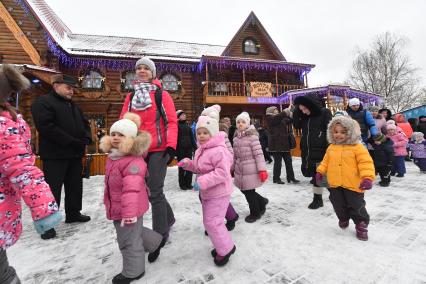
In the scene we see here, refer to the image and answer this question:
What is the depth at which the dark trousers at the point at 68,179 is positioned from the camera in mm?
3033

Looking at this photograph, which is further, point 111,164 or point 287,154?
point 287,154

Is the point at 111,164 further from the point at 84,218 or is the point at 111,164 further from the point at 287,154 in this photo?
the point at 287,154

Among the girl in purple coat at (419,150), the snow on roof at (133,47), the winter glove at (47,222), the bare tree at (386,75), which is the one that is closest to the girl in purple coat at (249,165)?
the winter glove at (47,222)

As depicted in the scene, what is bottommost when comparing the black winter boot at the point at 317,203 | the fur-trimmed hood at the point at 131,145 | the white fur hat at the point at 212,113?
the black winter boot at the point at 317,203

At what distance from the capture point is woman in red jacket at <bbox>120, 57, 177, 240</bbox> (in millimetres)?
2287

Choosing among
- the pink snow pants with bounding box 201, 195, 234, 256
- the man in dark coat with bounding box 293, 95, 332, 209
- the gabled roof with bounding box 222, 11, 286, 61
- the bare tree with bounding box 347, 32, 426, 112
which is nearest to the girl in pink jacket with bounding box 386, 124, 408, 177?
the man in dark coat with bounding box 293, 95, 332, 209

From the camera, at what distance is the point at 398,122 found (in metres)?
7.64

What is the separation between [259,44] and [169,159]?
15828mm

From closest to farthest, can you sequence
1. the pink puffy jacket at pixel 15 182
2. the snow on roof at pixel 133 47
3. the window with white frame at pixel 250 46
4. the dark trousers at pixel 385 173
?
the pink puffy jacket at pixel 15 182
the dark trousers at pixel 385 173
the snow on roof at pixel 133 47
the window with white frame at pixel 250 46

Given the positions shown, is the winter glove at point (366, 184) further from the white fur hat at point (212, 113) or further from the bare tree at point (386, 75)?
the bare tree at point (386, 75)

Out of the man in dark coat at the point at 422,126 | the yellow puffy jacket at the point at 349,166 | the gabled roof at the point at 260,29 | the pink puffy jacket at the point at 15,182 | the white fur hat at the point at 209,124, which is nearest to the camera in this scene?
the pink puffy jacket at the point at 15,182

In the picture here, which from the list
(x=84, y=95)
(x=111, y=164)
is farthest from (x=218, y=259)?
(x=84, y=95)

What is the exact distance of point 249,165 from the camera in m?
3.01

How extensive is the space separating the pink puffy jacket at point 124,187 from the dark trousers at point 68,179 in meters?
1.69
